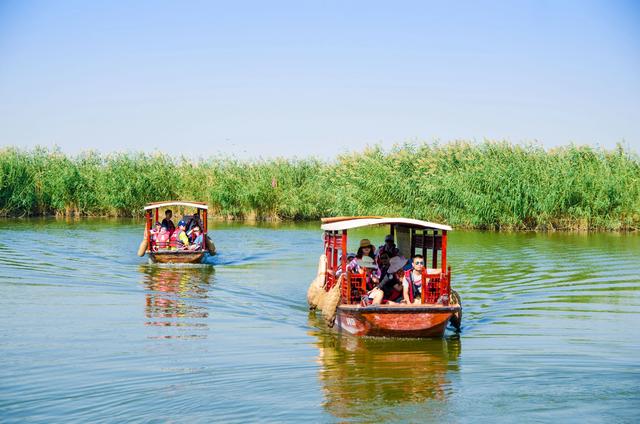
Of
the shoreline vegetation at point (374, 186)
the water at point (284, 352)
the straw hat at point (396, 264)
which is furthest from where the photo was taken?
the shoreline vegetation at point (374, 186)

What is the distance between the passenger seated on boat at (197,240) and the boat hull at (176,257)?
1.17 ft

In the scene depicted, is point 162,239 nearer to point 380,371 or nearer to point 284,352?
point 284,352

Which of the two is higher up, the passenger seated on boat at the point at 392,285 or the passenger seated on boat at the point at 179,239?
the passenger seated on boat at the point at 179,239

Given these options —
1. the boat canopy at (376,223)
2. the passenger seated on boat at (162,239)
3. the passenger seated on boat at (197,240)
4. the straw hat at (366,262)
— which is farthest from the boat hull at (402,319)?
the passenger seated on boat at (162,239)

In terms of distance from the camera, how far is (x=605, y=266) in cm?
2316

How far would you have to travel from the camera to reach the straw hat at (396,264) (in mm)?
13692

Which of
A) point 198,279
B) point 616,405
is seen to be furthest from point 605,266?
point 616,405

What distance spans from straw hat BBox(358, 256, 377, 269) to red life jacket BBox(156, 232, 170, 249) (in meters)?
9.79

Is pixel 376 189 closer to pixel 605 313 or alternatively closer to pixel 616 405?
pixel 605 313

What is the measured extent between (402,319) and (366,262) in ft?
7.43

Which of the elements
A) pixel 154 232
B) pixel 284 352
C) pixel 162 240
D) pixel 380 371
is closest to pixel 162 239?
pixel 162 240

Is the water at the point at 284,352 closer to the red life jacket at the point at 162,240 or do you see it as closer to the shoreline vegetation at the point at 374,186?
the red life jacket at the point at 162,240

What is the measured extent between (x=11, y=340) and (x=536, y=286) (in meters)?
11.6

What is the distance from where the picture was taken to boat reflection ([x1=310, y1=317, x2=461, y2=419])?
955cm
